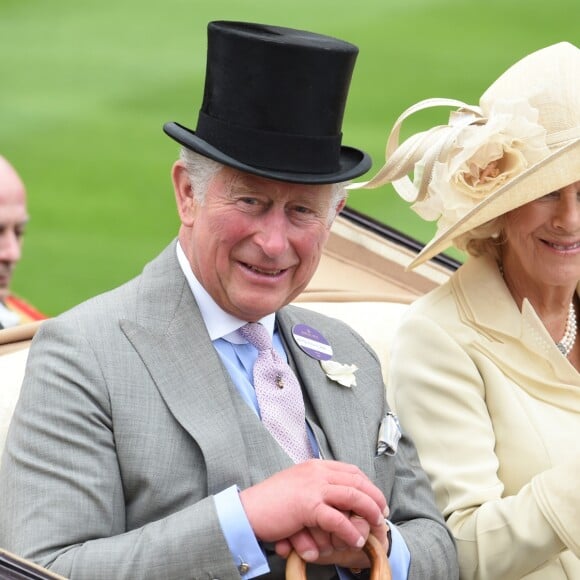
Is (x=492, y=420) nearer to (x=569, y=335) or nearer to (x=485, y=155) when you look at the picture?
(x=569, y=335)

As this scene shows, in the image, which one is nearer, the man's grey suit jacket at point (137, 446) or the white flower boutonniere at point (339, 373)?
the man's grey suit jacket at point (137, 446)

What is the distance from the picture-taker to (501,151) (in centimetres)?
297

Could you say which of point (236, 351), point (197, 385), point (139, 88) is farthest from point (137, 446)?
point (139, 88)

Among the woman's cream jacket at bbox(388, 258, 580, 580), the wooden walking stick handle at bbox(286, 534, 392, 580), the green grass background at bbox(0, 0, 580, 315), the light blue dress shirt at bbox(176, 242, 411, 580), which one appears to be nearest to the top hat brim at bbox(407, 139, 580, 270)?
the woman's cream jacket at bbox(388, 258, 580, 580)

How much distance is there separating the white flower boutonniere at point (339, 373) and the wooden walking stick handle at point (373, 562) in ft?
1.25

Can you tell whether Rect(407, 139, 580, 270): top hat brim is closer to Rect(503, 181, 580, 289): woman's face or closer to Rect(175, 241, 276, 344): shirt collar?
Rect(503, 181, 580, 289): woman's face

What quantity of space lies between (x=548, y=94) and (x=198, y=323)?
0.90 metres

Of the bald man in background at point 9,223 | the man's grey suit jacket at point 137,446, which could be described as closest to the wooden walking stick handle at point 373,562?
the man's grey suit jacket at point 137,446

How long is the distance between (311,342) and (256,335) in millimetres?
168

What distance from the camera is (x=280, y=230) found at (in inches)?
100

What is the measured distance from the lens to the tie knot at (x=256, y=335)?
2682mm

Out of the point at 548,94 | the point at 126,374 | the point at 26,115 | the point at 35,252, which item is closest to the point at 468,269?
the point at 548,94

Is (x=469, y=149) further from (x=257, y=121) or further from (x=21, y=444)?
(x=21, y=444)

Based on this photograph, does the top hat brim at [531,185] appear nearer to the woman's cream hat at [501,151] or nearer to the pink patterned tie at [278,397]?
the woman's cream hat at [501,151]
